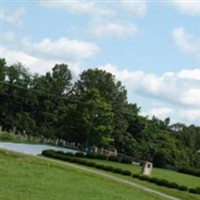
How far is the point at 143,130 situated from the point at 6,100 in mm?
19892

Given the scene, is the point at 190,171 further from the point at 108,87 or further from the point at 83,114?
the point at 108,87

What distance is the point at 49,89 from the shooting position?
96.2m

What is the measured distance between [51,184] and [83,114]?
1821 inches

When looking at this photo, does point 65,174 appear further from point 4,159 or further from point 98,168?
point 98,168

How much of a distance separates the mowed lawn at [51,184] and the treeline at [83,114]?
35309 millimetres

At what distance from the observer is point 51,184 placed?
27484mm

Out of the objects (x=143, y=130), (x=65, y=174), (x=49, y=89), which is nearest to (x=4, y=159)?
(x=65, y=174)

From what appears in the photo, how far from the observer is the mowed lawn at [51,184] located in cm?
2311

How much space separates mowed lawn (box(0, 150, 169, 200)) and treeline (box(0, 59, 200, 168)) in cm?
3531

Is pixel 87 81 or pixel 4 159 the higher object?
pixel 87 81

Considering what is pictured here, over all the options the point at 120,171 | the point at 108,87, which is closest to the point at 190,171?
the point at 120,171

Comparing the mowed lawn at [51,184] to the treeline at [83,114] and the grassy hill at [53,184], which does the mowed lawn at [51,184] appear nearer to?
the grassy hill at [53,184]

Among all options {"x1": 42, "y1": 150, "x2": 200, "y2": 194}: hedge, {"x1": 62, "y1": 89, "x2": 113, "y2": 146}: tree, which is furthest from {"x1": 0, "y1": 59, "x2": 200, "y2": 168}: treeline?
{"x1": 42, "y1": 150, "x2": 200, "y2": 194}: hedge

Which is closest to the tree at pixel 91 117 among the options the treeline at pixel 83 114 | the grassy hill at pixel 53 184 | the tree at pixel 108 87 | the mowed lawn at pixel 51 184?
the treeline at pixel 83 114
